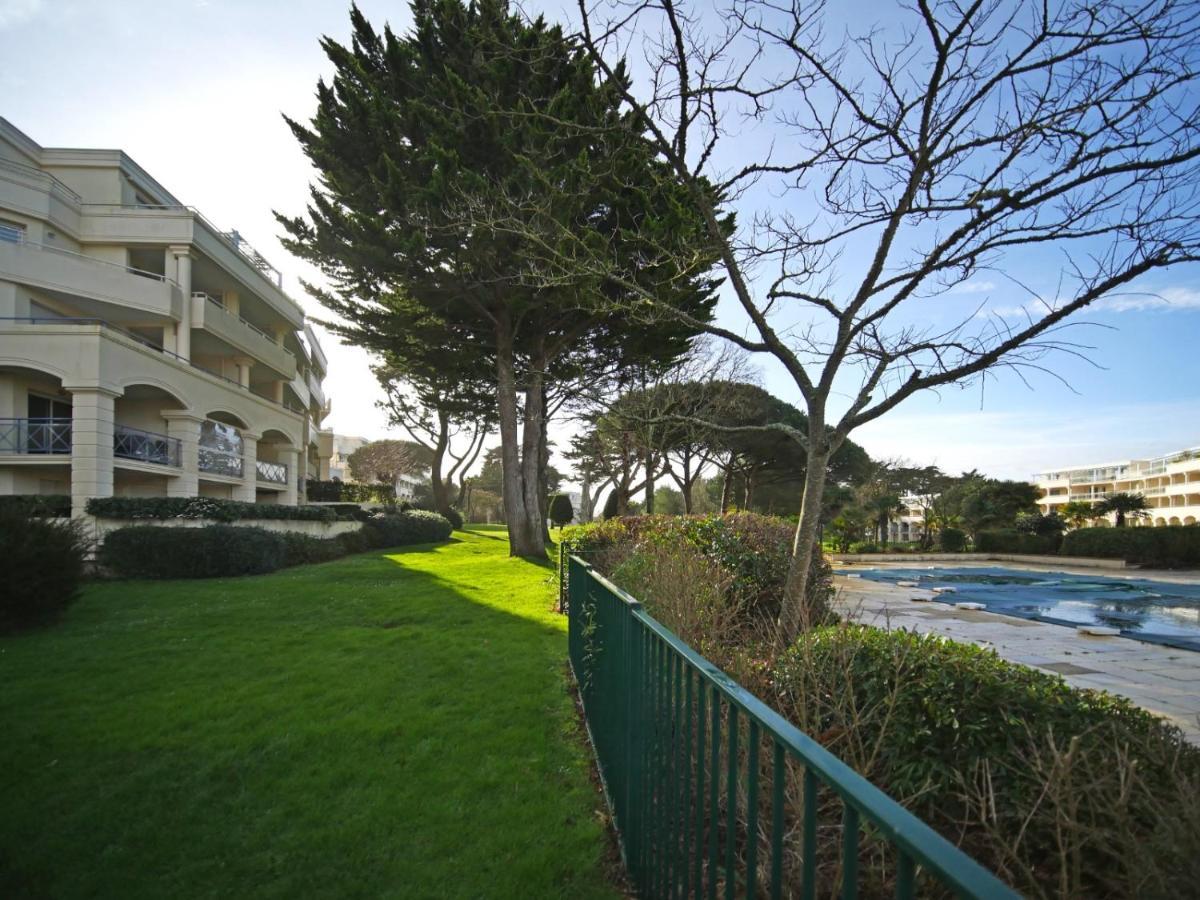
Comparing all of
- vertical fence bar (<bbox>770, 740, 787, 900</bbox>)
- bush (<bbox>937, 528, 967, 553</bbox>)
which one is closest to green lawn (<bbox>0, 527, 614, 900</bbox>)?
vertical fence bar (<bbox>770, 740, 787, 900</bbox>)

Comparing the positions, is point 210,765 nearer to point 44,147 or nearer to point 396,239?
point 396,239

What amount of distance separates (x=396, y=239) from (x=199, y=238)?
11275 mm

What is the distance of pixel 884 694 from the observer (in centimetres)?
281

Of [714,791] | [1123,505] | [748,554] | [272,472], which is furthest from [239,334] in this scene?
[1123,505]

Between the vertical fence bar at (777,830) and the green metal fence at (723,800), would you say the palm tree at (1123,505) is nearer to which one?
the green metal fence at (723,800)

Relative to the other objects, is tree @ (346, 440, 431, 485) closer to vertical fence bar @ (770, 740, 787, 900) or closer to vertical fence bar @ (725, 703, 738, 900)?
vertical fence bar @ (725, 703, 738, 900)

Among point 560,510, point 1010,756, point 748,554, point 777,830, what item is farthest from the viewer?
point 560,510

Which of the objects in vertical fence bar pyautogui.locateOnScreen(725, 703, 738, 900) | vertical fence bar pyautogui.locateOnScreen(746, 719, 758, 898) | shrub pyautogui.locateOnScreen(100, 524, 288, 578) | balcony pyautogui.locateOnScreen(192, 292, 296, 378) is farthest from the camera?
balcony pyautogui.locateOnScreen(192, 292, 296, 378)

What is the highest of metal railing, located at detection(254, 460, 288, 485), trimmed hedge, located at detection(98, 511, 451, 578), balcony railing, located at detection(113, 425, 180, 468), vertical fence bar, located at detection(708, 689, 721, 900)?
balcony railing, located at detection(113, 425, 180, 468)

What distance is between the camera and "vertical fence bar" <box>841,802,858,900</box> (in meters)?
0.95

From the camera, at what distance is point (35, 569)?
7.72 meters

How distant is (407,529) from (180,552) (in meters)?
12.0

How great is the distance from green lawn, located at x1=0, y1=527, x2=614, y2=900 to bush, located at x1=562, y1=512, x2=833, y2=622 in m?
1.86

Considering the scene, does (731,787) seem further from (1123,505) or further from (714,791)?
(1123,505)
